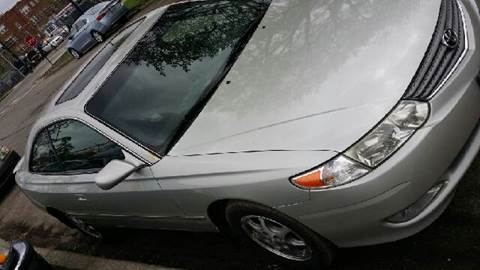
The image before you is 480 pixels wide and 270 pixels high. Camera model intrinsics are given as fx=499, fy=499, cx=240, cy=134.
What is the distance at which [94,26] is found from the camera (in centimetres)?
1983

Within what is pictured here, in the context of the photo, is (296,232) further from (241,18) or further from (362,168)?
(241,18)

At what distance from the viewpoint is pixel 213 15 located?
4.35 m

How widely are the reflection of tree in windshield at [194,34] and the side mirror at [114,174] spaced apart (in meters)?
0.90

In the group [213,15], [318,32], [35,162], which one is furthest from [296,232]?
[35,162]

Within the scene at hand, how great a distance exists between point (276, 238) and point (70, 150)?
2015mm

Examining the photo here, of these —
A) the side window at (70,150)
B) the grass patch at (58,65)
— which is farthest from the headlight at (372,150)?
the grass patch at (58,65)

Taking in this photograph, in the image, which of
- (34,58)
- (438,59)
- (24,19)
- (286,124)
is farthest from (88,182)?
Answer: (24,19)

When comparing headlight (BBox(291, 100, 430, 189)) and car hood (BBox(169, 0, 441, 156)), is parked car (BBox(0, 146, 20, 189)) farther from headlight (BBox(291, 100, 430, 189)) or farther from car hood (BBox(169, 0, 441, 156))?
headlight (BBox(291, 100, 430, 189))

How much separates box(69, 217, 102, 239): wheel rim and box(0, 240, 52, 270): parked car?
55 centimetres

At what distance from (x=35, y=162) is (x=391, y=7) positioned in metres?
3.49

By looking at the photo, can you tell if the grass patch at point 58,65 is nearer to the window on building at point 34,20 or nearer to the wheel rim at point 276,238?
the wheel rim at point 276,238

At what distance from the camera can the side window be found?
3.76m

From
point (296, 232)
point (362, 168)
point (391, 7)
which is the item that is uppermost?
point (391, 7)

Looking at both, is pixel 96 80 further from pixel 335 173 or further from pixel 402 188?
pixel 402 188
